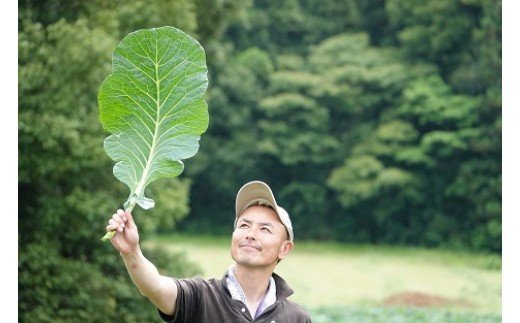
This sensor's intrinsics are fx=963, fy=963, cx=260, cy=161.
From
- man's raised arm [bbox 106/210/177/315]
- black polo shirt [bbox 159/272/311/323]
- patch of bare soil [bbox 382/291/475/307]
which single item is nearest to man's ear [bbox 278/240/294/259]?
black polo shirt [bbox 159/272/311/323]

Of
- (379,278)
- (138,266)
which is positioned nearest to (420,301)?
(379,278)

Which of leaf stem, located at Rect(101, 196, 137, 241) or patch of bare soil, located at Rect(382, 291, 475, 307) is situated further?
patch of bare soil, located at Rect(382, 291, 475, 307)

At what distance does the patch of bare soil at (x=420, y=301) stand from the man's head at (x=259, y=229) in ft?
44.2

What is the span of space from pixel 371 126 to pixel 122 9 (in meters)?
14.0

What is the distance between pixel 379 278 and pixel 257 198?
16.7 metres

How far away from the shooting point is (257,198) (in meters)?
2.12

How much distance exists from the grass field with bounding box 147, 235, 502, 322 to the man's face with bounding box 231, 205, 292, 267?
9.46 metres

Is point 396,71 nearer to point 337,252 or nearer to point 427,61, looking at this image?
point 427,61

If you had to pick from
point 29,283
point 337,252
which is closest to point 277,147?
point 337,252

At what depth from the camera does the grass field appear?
13286 millimetres

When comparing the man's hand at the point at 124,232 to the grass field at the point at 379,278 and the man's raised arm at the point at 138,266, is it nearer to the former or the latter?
the man's raised arm at the point at 138,266

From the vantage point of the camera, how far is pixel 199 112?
6.30ft

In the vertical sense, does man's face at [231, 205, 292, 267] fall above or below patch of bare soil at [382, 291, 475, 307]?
below

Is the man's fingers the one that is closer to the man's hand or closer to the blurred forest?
the man's hand
